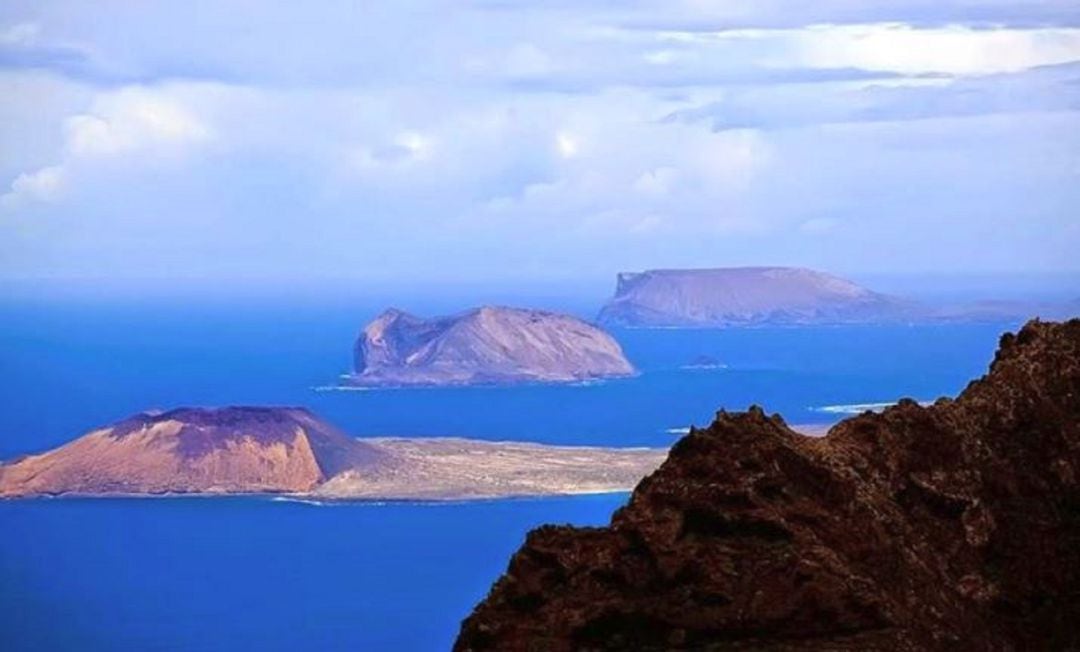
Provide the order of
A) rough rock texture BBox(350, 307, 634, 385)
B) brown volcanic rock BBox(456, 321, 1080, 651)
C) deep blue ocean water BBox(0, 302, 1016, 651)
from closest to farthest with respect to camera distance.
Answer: brown volcanic rock BBox(456, 321, 1080, 651) → deep blue ocean water BBox(0, 302, 1016, 651) → rough rock texture BBox(350, 307, 634, 385)

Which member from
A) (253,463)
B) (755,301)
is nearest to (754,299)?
(755,301)

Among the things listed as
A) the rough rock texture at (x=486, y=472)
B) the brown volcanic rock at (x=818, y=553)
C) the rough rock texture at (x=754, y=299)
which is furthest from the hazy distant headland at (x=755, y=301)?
the brown volcanic rock at (x=818, y=553)

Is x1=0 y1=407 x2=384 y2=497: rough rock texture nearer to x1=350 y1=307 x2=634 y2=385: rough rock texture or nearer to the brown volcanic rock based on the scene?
x1=350 y1=307 x2=634 y2=385: rough rock texture

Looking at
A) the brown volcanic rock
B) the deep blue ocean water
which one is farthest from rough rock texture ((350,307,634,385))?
the brown volcanic rock

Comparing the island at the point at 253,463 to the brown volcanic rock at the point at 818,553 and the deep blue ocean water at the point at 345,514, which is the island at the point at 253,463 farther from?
the brown volcanic rock at the point at 818,553

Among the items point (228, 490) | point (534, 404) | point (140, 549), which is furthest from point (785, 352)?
point (140, 549)
